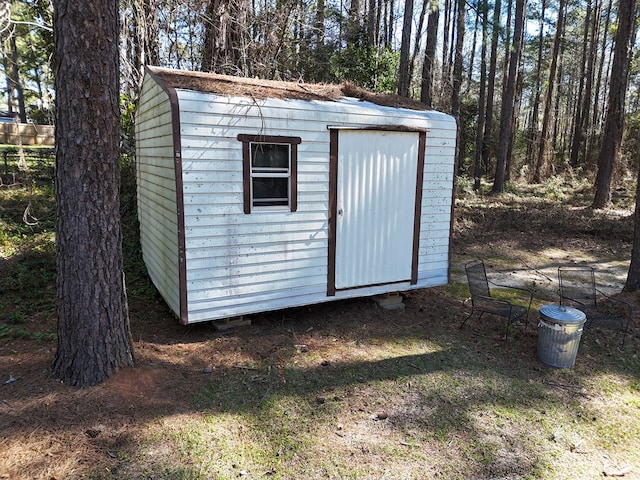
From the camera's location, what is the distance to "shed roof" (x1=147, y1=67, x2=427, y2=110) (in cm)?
447

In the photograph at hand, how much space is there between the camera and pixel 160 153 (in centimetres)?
484

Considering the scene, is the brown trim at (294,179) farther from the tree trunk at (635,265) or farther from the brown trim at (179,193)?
the tree trunk at (635,265)

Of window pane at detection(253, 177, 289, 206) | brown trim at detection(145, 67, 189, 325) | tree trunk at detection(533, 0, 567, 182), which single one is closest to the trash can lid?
window pane at detection(253, 177, 289, 206)

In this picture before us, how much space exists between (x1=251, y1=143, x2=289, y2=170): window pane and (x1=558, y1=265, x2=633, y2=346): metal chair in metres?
3.65

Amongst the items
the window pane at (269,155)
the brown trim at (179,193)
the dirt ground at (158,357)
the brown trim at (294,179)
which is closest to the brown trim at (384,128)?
the brown trim at (294,179)

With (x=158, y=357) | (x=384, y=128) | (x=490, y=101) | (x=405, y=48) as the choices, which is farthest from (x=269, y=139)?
(x=490, y=101)

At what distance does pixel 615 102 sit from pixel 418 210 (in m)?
10.2

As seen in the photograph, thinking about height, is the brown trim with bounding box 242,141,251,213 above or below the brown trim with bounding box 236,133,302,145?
below

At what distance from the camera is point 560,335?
4.27 m

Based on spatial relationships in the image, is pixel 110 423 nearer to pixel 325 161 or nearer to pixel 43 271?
pixel 325 161

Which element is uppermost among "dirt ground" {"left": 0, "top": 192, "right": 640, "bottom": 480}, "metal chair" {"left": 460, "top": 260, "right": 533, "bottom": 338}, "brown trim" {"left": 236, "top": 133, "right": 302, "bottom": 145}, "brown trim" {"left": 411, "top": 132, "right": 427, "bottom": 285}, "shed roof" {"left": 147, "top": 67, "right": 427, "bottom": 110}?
"shed roof" {"left": 147, "top": 67, "right": 427, "bottom": 110}

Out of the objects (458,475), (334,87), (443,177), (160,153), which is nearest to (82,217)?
(160,153)

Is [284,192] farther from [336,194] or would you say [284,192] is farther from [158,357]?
[158,357]

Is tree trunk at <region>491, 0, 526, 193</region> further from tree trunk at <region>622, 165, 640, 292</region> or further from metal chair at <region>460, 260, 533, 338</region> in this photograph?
metal chair at <region>460, 260, 533, 338</region>
